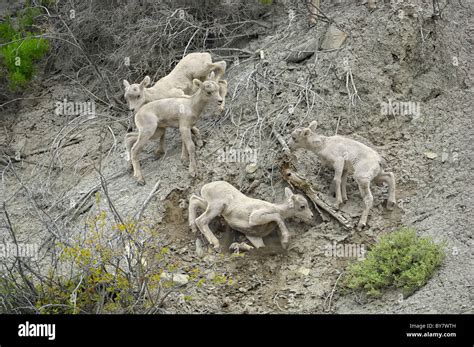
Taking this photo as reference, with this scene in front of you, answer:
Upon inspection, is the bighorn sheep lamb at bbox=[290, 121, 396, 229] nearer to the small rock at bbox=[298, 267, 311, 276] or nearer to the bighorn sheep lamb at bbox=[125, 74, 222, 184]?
the small rock at bbox=[298, 267, 311, 276]

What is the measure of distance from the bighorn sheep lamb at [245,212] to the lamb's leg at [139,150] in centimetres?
147

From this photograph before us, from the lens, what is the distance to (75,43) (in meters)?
18.3

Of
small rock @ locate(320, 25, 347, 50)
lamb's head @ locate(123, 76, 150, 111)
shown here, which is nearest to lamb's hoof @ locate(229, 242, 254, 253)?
lamb's head @ locate(123, 76, 150, 111)

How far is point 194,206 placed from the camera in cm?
1413

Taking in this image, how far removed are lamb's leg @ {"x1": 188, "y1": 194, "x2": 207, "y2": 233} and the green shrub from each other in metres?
2.30

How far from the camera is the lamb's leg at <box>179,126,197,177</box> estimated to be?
15.0m

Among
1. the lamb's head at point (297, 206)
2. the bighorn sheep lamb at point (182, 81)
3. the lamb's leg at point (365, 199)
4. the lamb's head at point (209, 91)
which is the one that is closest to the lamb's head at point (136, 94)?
the bighorn sheep lamb at point (182, 81)

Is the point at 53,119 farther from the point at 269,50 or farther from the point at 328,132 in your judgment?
the point at 328,132

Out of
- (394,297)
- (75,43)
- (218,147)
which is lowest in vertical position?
(394,297)

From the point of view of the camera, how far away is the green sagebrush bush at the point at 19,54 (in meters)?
18.6

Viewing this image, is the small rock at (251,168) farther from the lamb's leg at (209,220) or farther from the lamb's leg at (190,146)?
the lamb's leg at (209,220)

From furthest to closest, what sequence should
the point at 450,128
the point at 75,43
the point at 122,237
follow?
the point at 75,43 < the point at 450,128 < the point at 122,237
